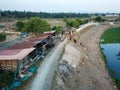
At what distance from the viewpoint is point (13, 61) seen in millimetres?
27297

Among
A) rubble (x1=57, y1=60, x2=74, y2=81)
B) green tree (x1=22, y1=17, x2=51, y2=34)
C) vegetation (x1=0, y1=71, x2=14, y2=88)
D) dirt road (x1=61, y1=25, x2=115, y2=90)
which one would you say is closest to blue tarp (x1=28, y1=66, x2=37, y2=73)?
vegetation (x1=0, y1=71, x2=14, y2=88)

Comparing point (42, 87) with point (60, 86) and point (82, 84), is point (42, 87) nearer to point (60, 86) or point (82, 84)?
point (60, 86)

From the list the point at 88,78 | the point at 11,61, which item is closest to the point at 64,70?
the point at 88,78

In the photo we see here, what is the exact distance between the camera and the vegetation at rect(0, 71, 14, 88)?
24.6 metres

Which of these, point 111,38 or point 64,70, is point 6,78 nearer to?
point 64,70

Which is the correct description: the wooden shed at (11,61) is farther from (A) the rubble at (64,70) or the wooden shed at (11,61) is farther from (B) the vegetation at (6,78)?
(A) the rubble at (64,70)

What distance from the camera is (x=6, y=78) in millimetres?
25594

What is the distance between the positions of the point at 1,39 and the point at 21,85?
35.1m

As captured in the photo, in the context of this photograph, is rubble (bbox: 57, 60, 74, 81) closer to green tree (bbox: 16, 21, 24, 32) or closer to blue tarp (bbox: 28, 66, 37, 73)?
blue tarp (bbox: 28, 66, 37, 73)

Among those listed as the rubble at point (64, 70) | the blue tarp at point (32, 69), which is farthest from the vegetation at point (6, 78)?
the rubble at point (64, 70)

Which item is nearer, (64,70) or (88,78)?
(64,70)

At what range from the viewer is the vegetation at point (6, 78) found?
24609 millimetres

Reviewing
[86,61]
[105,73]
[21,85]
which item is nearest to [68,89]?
[21,85]

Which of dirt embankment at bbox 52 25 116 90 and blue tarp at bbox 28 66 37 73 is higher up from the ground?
blue tarp at bbox 28 66 37 73
